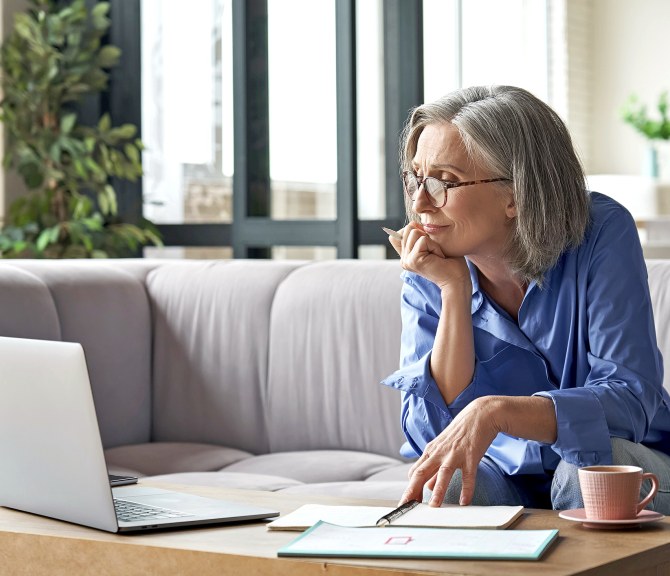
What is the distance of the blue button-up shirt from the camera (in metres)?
1.69

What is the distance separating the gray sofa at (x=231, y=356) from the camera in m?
3.00

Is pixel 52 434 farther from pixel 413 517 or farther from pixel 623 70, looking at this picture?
pixel 623 70

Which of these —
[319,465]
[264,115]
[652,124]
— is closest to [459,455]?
[319,465]

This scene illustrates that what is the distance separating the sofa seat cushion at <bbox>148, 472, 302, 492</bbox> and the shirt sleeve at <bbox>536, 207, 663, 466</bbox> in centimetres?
98

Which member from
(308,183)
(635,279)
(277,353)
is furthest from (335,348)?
(635,279)

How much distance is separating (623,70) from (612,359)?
24.9 feet

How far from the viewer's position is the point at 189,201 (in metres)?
4.43

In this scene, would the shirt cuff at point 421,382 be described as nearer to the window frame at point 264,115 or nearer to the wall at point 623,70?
the window frame at point 264,115

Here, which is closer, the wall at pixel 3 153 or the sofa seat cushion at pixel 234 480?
the sofa seat cushion at pixel 234 480

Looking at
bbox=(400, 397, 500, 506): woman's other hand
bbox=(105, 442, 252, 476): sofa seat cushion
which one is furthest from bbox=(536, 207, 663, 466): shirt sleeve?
bbox=(105, 442, 252, 476): sofa seat cushion

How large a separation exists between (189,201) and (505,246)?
2.66m

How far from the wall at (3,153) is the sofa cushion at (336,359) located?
167cm

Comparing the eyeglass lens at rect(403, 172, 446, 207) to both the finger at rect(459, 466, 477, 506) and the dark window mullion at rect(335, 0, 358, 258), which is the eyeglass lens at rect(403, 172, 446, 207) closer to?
the finger at rect(459, 466, 477, 506)

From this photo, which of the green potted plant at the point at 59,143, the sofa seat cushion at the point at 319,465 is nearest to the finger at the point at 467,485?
the sofa seat cushion at the point at 319,465
